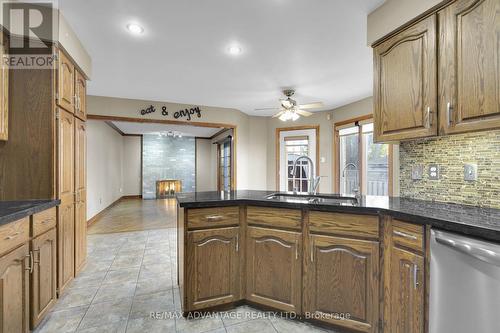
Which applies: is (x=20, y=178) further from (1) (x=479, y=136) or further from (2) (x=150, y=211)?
(2) (x=150, y=211)

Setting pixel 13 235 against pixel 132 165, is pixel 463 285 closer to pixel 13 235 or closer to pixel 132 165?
pixel 13 235

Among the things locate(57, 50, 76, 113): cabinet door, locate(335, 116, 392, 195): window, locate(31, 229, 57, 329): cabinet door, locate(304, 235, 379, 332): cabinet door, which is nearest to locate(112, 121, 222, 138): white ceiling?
locate(335, 116, 392, 195): window

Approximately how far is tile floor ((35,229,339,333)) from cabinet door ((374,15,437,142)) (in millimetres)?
1603

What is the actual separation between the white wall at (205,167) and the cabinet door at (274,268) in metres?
7.77

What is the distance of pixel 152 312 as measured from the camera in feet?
6.57

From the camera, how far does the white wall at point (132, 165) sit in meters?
8.73

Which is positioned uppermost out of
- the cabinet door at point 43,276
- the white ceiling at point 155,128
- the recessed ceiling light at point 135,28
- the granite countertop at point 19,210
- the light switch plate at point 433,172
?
the recessed ceiling light at point 135,28

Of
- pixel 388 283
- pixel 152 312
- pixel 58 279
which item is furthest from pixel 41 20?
pixel 388 283

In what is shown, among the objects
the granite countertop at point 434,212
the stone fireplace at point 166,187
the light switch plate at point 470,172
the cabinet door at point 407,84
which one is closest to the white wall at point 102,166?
the stone fireplace at point 166,187

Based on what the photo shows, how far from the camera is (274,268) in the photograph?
191 centimetres

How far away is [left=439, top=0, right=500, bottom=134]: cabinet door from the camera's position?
1283 mm

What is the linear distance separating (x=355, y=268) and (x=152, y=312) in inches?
64.9

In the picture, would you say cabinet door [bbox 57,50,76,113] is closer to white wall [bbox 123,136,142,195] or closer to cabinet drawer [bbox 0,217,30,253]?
cabinet drawer [bbox 0,217,30,253]

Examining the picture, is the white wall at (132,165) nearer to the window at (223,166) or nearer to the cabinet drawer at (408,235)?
the window at (223,166)
